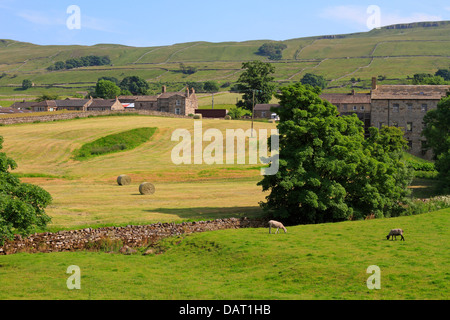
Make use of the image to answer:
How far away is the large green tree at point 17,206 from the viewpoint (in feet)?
→ 106

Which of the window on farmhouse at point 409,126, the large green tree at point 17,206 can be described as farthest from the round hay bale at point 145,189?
the window on farmhouse at point 409,126

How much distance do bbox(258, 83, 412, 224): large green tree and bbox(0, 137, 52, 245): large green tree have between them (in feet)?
70.0

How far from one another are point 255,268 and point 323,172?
22.5 m

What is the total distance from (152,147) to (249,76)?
72264mm

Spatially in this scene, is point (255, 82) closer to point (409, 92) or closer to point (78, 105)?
point (409, 92)

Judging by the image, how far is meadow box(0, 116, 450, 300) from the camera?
2506 cm

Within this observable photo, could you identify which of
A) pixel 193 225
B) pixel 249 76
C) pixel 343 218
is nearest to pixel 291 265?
pixel 193 225

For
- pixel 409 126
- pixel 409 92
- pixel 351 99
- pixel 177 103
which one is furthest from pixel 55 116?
pixel 409 92

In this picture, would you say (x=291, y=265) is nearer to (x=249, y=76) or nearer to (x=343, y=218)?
(x=343, y=218)

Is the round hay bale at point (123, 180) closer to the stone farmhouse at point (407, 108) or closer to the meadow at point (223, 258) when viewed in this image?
the meadow at point (223, 258)

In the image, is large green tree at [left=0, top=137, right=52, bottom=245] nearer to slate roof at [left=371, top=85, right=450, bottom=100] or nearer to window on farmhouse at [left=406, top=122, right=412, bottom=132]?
slate roof at [left=371, top=85, right=450, bottom=100]

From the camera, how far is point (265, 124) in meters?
120

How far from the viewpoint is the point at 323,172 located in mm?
50688

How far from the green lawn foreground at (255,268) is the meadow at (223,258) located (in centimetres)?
6
